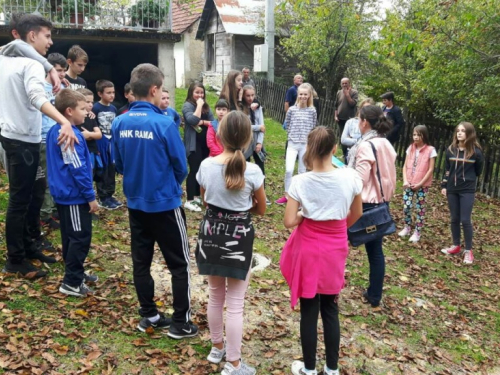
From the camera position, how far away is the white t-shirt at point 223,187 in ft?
10.7

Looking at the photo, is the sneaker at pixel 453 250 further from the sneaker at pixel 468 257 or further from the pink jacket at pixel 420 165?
the pink jacket at pixel 420 165

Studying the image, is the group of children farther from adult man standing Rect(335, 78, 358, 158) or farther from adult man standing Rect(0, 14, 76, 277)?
adult man standing Rect(335, 78, 358, 158)

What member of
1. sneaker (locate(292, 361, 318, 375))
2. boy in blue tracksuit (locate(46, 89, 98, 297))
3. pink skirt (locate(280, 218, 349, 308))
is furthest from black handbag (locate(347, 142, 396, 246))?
boy in blue tracksuit (locate(46, 89, 98, 297))

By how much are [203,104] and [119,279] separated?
3098 millimetres

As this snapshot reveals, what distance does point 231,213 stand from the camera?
331 cm

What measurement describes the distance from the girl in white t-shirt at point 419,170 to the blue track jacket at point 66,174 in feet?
17.0

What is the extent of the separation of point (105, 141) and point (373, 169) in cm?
→ 396

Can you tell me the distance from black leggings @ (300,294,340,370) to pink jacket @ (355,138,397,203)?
4.70ft

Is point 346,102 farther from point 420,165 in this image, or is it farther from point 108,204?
point 108,204

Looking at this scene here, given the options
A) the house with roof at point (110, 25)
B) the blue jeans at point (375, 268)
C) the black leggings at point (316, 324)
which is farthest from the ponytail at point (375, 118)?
the house with roof at point (110, 25)

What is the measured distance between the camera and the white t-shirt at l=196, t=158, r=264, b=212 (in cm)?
325

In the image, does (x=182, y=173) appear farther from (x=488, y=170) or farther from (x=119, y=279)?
(x=488, y=170)

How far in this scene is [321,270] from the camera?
3.40m

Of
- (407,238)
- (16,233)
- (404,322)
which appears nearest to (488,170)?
(407,238)
